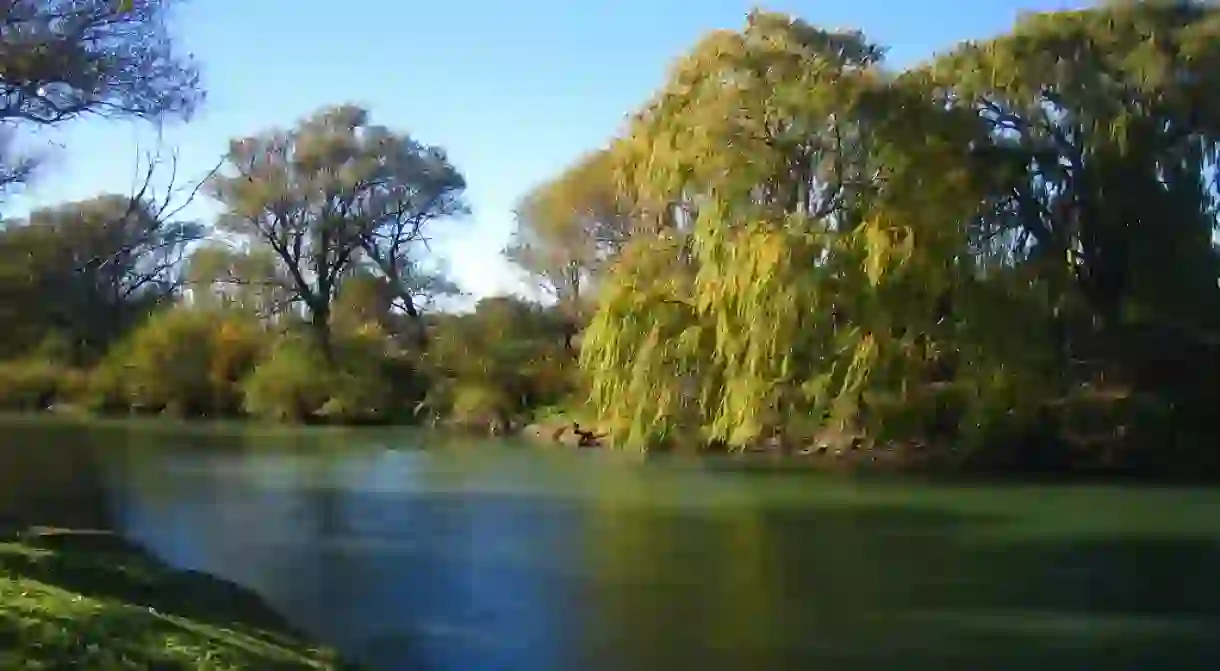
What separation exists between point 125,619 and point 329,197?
1289 inches

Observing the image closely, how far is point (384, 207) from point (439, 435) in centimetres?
1072

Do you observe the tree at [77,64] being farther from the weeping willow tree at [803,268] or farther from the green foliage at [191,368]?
the green foliage at [191,368]

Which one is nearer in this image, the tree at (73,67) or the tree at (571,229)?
the tree at (73,67)

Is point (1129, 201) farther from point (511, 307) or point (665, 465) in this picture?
point (511, 307)

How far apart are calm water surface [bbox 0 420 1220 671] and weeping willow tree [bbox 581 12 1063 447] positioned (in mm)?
1374

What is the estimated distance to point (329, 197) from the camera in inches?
1458

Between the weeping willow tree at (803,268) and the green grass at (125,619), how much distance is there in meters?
12.5

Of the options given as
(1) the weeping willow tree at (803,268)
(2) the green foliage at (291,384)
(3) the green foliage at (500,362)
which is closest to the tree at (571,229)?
(3) the green foliage at (500,362)

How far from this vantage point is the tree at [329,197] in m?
36.5

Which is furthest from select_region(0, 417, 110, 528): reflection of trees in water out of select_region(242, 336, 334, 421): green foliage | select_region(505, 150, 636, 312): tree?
select_region(505, 150, 636, 312): tree

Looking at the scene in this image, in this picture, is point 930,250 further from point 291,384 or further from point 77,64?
point 291,384

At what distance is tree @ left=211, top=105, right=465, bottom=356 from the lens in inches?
1438

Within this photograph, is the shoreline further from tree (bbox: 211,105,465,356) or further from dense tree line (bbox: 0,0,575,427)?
tree (bbox: 211,105,465,356)

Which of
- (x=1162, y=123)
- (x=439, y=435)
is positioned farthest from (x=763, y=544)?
(x=439, y=435)
